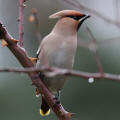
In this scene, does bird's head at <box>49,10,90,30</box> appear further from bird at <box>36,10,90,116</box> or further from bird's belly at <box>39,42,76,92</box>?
bird's belly at <box>39,42,76,92</box>

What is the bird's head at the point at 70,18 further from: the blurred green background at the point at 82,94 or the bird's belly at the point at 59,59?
the blurred green background at the point at 82,94

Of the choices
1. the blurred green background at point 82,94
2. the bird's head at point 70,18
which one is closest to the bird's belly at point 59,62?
the bird's head at point 70,18

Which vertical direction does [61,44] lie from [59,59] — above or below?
above

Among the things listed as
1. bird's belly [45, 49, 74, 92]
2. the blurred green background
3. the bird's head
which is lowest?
the blurred green background

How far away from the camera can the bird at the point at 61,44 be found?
3.37m

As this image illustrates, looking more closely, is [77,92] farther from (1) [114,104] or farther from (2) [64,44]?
(2) [64,44]

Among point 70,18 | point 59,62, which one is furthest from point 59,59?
point 70,18

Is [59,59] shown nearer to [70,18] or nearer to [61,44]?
[61,44]

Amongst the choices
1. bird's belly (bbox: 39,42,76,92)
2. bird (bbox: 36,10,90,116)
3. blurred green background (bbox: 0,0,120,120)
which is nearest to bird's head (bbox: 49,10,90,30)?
bird (bbox: 36,10,90,116)

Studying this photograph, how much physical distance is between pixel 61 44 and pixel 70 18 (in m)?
0.22

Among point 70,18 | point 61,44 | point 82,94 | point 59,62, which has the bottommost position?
point 82,94

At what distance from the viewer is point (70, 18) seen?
3.44 metres

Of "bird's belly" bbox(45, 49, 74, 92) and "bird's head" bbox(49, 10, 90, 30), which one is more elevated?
"bird's head" bbox(49, 10, 90, 30)

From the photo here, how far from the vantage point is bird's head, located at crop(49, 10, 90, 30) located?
3299mm
